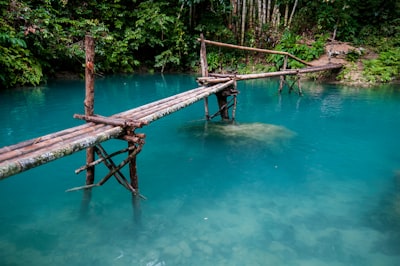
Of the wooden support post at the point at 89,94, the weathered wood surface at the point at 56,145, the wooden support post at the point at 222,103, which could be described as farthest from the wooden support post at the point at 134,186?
the wooden support post at the point at 222,103

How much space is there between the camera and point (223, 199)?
4.63 metres

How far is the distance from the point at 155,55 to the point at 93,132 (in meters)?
14.7

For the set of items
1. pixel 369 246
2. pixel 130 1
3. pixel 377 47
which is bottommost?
pixel 369 246

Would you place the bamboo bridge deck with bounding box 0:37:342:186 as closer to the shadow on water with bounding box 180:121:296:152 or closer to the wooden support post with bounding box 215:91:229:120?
the shadow on water with bounding box 180:121:296:152

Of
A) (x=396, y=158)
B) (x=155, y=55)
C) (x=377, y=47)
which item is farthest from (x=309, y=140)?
(x=155, y=55)

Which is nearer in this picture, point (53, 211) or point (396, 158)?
point (53, 211)

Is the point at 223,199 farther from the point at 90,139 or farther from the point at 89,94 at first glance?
the point at 89,94

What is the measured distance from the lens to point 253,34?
17.2 meters

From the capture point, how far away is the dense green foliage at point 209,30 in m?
13.9

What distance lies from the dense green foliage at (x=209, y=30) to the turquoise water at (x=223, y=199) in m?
6.30

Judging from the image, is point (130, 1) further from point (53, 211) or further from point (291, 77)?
point (53, 211)

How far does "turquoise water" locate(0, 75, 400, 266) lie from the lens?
349cm

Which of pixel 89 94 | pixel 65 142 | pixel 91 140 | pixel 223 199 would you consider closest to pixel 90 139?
pixel 91 140

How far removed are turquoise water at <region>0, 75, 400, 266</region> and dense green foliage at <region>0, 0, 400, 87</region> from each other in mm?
6297
